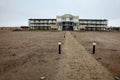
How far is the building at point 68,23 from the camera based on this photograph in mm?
93537

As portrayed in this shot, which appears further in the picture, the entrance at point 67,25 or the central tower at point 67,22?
the entrance at point 67,25

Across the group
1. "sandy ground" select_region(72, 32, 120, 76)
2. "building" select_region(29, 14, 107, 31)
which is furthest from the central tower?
"sandy ground" select_region(72, 32, 120, 76)

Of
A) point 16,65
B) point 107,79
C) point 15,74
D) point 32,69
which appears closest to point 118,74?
point 107,79

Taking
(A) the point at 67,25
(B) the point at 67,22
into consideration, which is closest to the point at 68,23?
(B) the point at 67,22

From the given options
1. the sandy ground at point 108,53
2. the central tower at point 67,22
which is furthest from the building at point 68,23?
the sandy ground at point 108,53

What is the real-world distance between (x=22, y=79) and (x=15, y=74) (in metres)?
0.99

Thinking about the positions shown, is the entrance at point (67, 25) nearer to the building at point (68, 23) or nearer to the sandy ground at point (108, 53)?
the building at point (68, 23)

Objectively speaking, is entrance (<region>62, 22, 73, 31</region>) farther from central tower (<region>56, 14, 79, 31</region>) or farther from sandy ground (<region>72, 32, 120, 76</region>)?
sandy ground (<region>72, 32, 120, 76</region>)

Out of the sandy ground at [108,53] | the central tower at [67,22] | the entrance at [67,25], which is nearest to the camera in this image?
the sandy ground at [108,53]

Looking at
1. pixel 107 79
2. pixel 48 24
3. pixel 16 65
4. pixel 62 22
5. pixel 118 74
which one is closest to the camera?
pixel 107 79

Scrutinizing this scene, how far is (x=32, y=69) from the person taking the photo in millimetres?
9945

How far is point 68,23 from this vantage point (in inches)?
3706

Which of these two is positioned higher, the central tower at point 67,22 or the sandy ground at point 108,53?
the central tower at point 67,22

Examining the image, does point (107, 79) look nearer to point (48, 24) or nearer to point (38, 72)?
point (38, 72)
